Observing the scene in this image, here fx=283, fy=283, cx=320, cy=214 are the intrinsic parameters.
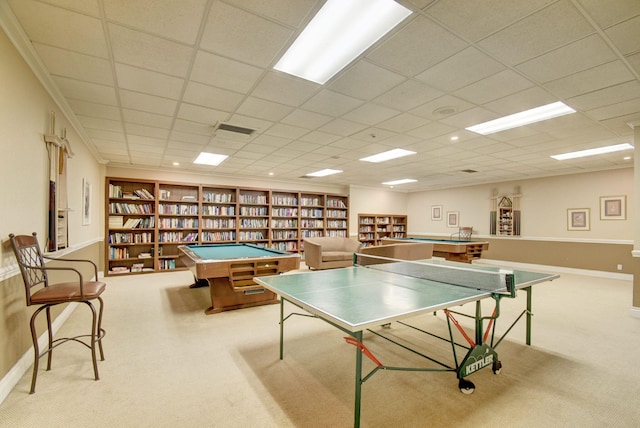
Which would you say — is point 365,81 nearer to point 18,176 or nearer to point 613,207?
point 18,176

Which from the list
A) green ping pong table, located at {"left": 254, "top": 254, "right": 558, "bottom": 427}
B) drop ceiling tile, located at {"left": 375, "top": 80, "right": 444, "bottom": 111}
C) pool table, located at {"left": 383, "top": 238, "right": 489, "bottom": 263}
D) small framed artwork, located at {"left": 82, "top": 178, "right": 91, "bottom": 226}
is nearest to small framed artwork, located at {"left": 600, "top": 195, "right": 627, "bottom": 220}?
pool table, located at {"left": 383, "top": 238, "right": 489, "bottom": 263}

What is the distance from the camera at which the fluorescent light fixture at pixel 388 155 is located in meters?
5.27

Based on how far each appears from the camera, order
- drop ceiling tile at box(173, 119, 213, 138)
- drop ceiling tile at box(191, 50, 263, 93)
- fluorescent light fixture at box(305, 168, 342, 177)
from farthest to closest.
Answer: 1. fluorescent light fixture at box(305, 168, 342, 177)
2. drop ceiling tile at box(173, 119, 213, 138)
3. drop ceiling tile at box(191, 50, 263, 93)

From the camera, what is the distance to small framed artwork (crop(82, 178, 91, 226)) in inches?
182

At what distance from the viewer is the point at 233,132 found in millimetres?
4180

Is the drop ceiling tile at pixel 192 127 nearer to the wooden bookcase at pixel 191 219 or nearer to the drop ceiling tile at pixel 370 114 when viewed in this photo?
the drop ceiling tile at pixel 370 114

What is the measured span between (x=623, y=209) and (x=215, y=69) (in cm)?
873

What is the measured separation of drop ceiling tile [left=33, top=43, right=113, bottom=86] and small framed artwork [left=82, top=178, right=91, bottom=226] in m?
2.66

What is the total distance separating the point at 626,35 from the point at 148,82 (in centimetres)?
387

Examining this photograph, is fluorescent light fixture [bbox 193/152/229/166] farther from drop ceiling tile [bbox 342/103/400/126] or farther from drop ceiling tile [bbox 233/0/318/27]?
drop ceiling tile [bbox 233/0/318/27]

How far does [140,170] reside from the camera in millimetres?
6797

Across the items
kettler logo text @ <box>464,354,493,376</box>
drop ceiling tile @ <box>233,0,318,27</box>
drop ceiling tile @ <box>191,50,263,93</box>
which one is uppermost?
drop ceiling tile @ <box>233,0,318,27</box>

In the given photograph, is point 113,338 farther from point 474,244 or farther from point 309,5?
point 474,244

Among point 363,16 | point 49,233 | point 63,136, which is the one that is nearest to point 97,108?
point 63,136
